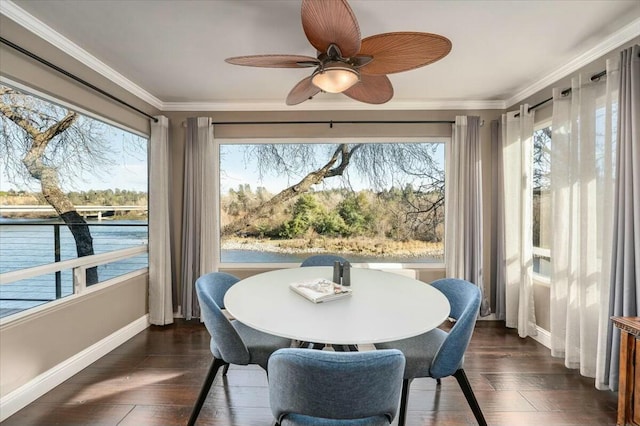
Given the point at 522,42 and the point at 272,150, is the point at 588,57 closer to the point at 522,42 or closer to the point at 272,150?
the point at 522,42

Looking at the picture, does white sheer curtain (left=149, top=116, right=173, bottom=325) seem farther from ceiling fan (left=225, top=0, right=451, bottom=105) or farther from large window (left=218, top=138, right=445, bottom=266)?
ceiling fan (left=225, top=0, right=451, bottom=105)

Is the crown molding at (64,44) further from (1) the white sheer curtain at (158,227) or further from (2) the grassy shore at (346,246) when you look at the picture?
(2) the grassy shore at (346,246)

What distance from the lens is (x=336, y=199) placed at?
376 centimetres

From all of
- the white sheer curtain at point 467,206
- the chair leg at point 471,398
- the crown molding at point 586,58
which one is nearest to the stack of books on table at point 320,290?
the chair leg at point 471,398

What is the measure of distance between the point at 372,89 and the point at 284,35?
757mm

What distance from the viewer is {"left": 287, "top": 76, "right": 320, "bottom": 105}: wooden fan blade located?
6.48ft

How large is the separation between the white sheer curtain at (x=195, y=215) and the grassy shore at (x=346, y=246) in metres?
0.42

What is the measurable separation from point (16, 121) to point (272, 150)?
222 centimetres

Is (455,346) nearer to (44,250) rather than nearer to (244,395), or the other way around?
(244,395)

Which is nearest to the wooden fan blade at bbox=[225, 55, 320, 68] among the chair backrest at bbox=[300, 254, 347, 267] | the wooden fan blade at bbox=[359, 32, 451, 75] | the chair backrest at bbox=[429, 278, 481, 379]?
the wooden fan blade at bbox=[359, 32, 451, 75]

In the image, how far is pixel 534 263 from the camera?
10.5ft

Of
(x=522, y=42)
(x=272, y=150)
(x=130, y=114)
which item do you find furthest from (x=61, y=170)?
(x=522, y=42)

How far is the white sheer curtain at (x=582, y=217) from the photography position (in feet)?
7.16

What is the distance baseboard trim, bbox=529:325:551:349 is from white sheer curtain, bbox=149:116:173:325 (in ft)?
12.4
